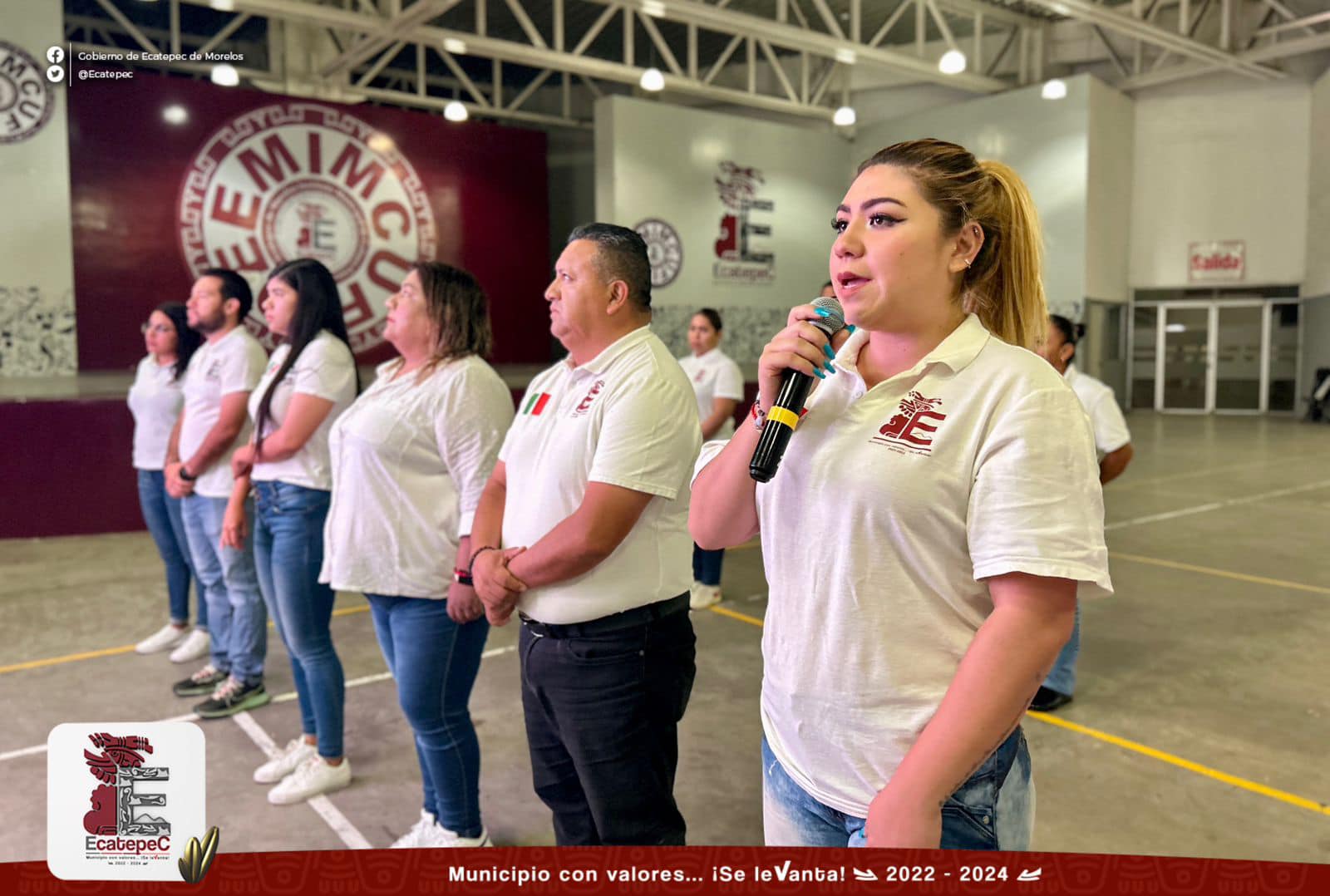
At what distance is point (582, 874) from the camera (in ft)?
5.14

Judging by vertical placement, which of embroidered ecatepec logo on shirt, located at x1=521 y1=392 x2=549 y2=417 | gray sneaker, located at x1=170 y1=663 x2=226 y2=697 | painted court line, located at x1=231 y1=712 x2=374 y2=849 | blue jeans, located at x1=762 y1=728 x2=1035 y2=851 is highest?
embroidered ecatepec logo on shirt, located at x1=521 y1=392 x2=549 y2=417

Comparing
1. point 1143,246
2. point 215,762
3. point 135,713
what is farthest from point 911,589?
point 1143,246

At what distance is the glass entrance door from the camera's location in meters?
15.6

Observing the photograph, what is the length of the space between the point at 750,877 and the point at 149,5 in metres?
14.8

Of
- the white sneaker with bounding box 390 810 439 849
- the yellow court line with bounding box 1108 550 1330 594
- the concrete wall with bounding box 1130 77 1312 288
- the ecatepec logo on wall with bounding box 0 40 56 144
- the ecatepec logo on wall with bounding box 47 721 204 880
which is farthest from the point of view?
the concrete wall with bounding box 1130 77 1312 288

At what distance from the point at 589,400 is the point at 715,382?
3.12 meters

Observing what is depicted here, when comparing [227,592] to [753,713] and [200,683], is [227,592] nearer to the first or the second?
[200,683]

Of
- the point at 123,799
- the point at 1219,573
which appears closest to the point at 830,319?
the point at 123,799

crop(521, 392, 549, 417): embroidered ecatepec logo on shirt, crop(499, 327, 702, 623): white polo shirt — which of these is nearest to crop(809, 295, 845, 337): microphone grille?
crop(499, 327, 702, 623): white polo shirt

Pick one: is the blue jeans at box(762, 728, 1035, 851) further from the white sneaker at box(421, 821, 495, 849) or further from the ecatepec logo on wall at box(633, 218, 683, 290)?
the ecatepec logo on wall at box(633, 218, 683, 290)

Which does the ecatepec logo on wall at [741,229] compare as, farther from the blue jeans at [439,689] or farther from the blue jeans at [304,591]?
the blue jeans at [439,689]

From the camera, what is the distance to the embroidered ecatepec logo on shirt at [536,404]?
202cm

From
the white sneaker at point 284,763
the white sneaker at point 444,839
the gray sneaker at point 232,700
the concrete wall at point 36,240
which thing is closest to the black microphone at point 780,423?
the white sneaker at point 444,839

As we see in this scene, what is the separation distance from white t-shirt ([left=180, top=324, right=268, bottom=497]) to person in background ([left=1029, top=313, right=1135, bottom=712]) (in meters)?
2.76
